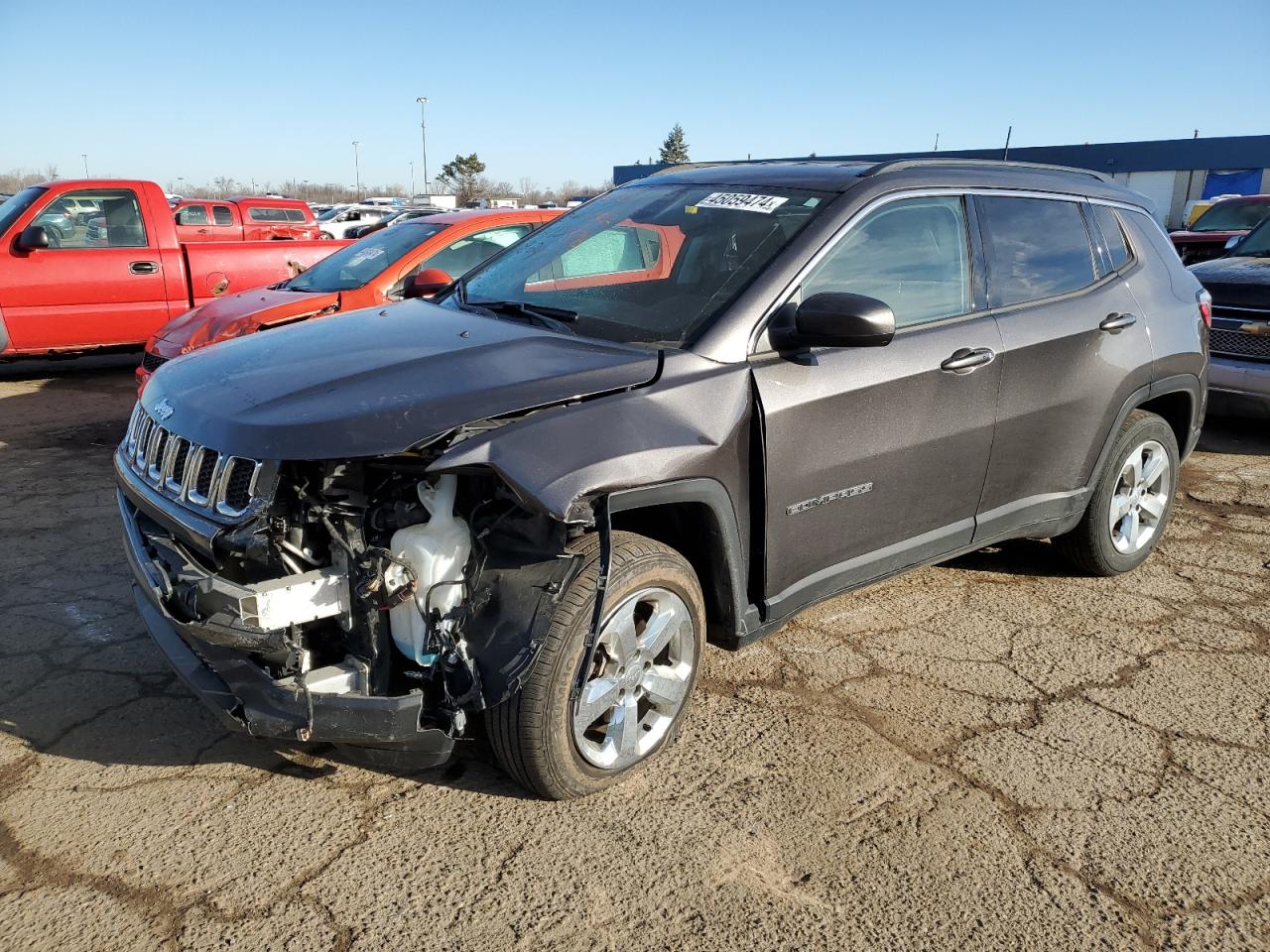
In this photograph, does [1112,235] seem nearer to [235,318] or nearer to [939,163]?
[939,163]

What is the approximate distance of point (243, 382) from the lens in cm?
289

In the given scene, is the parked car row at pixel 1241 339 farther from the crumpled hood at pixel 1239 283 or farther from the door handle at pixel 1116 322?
the door handle at pixel 1116 322

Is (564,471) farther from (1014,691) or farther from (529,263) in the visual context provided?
(1014,691)

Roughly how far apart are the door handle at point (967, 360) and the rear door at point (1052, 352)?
0.39ft

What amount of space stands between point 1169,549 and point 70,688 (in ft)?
16.8

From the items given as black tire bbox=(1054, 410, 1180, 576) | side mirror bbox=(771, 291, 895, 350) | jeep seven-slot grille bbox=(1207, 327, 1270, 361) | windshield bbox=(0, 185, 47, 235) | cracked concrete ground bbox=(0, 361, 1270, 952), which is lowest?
cracked concrete ground bbox=(0, 361, 1270, 952)

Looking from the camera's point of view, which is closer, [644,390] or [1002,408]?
[644,390]

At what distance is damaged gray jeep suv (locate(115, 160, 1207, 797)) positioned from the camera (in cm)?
260

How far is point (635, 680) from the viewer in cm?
295

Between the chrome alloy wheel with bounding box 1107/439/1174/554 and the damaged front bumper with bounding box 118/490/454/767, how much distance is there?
3.40 metres

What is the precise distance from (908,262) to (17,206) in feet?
28.9

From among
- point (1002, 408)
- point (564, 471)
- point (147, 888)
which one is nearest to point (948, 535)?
point (1002, 408)

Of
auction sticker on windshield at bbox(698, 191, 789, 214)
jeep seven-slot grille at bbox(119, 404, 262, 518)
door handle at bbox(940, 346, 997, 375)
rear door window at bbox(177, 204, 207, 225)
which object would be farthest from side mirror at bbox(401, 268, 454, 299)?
rear door window at bbox(177, 204, 207, 225)

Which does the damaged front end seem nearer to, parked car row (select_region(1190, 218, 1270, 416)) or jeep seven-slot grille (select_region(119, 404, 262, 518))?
jeep seven-slot grille (select_region(119, 404, 262, 518))
